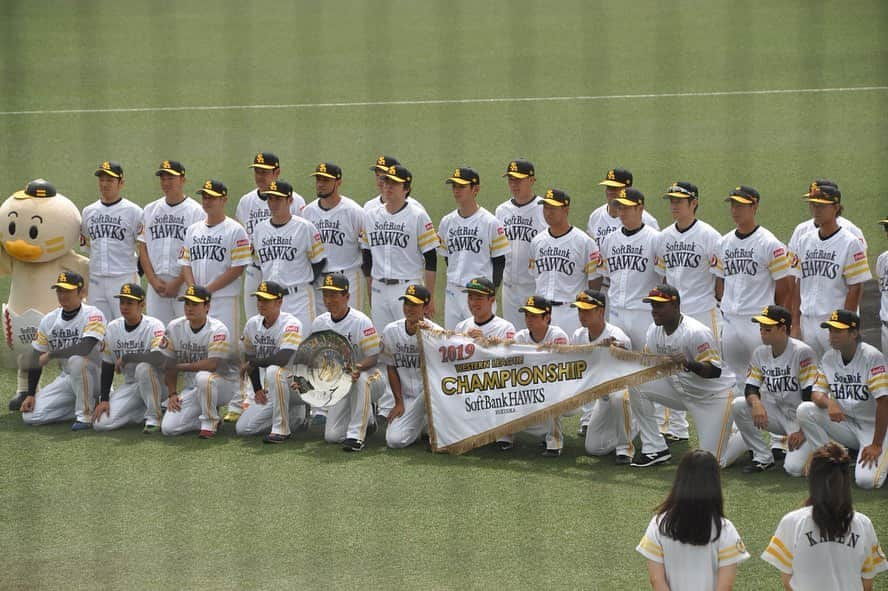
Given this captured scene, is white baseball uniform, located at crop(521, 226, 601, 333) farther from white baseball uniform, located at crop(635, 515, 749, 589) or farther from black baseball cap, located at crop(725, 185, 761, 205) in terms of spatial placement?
white baseball uniform, located at crop(635, 515, 749, 589)

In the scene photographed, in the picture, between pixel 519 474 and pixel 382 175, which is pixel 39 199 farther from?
pixel 519 474

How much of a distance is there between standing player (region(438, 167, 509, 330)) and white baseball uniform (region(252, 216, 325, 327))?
29.3 inches

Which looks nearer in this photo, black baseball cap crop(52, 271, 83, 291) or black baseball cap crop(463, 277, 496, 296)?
black baseball cap crop(463, 277, 496, 296)

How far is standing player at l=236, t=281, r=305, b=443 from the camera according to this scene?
7328 mm

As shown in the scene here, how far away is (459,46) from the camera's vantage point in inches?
756

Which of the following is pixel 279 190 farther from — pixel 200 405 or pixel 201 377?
pixel 200 405

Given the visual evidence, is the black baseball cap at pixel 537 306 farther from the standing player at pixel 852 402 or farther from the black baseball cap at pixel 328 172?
the black baseball cap at pixel 328 172

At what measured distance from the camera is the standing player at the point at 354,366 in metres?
7.23

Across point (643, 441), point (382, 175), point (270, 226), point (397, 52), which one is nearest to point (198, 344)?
point (270, 226)

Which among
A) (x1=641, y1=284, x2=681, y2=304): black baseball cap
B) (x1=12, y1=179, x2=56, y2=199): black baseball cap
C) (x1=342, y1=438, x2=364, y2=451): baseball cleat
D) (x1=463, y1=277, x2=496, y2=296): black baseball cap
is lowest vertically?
(x1=342, y1=438, x2=364, y2=451): baseball cleat

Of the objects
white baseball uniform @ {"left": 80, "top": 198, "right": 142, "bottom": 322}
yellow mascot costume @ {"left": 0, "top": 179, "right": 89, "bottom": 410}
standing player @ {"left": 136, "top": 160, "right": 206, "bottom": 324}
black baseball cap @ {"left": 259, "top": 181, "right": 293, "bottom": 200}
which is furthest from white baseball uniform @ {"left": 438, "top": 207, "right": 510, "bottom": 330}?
yellow mascot costume @ {"left": 0, "top": 179, "right": 89, "bottom": 410}

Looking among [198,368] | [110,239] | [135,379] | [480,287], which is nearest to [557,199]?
[480,287]

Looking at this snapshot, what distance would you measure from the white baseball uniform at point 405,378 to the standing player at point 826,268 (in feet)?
6.31

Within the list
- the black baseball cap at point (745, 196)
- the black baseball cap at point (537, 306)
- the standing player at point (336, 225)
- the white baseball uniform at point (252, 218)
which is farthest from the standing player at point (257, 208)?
the black baseball cap at point (745, 196)
